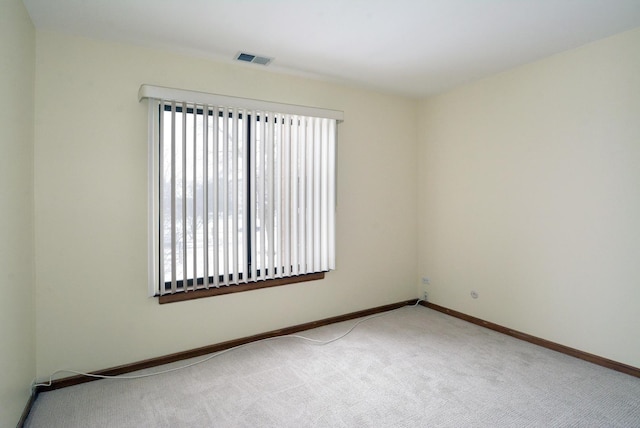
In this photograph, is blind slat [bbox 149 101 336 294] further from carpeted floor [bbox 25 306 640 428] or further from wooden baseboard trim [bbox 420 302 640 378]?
wooden baseboard trim [bbox 420 302 640 378]

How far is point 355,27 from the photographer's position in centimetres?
253

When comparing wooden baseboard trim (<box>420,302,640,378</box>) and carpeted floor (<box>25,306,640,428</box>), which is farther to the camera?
wooden baseboard trim (<box>420,302,640,378</box>)

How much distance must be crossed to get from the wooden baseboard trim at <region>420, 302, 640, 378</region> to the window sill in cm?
168

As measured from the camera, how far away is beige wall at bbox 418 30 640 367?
2725 millimetres

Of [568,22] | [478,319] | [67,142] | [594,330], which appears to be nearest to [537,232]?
[594,330]

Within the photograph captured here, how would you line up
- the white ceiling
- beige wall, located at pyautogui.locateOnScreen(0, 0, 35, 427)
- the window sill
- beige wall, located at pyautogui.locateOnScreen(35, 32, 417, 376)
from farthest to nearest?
the window sill < beige wall, located at pyautogui.locateOnScreen(35, 32, 417, 376) < the white ceiling < beige wall, located at pyautogui.locateOnScreen(0, 0, 35, 427)

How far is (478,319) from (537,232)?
1142 millimetres

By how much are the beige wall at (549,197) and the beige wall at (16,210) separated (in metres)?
3.86

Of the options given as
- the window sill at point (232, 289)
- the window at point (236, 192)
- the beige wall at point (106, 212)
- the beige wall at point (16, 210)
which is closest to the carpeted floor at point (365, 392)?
the beige wall at point (106, 212)

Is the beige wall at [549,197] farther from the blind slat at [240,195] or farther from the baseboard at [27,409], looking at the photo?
the baseboard at [27,409]

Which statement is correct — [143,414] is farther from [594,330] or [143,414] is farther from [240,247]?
[594,330]

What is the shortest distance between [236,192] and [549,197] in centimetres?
280

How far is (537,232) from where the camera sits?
129 inches

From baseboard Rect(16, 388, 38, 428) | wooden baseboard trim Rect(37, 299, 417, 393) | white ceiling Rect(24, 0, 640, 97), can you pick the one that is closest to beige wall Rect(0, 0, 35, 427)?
baseboard Rect(16, 388, 38, 428)
